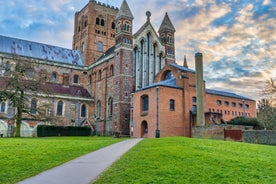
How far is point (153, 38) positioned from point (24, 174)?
47766 mm

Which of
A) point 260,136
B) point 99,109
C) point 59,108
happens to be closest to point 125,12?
point 99,109

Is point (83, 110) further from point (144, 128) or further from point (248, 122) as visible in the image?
point (248, 122)

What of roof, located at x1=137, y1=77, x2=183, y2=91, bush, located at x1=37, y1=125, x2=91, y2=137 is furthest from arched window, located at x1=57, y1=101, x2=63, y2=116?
roof, located at x1=137, y1=77, x2=183, y2=91

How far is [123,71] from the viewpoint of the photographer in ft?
163

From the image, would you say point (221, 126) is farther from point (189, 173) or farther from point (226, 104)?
point (189, 173)

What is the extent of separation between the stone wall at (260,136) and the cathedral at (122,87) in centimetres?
889

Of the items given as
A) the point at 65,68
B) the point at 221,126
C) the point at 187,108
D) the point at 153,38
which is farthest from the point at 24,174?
the point at 65,68

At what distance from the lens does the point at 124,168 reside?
34.6ft

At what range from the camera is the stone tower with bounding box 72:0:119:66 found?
6769cm

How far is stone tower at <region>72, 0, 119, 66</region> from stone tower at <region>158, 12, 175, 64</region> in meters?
17.1

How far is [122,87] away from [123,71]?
291 cm

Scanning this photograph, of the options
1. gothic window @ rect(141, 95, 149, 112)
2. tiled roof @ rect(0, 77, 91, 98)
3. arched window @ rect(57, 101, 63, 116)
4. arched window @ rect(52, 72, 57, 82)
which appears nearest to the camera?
gothic window @ rect(141, 95, 149, 112)

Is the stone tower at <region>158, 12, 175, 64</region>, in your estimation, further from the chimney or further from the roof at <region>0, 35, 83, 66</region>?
the roof at <region>0, 35, 83, 66</region>

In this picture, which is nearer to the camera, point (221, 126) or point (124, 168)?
point (124, 168)
